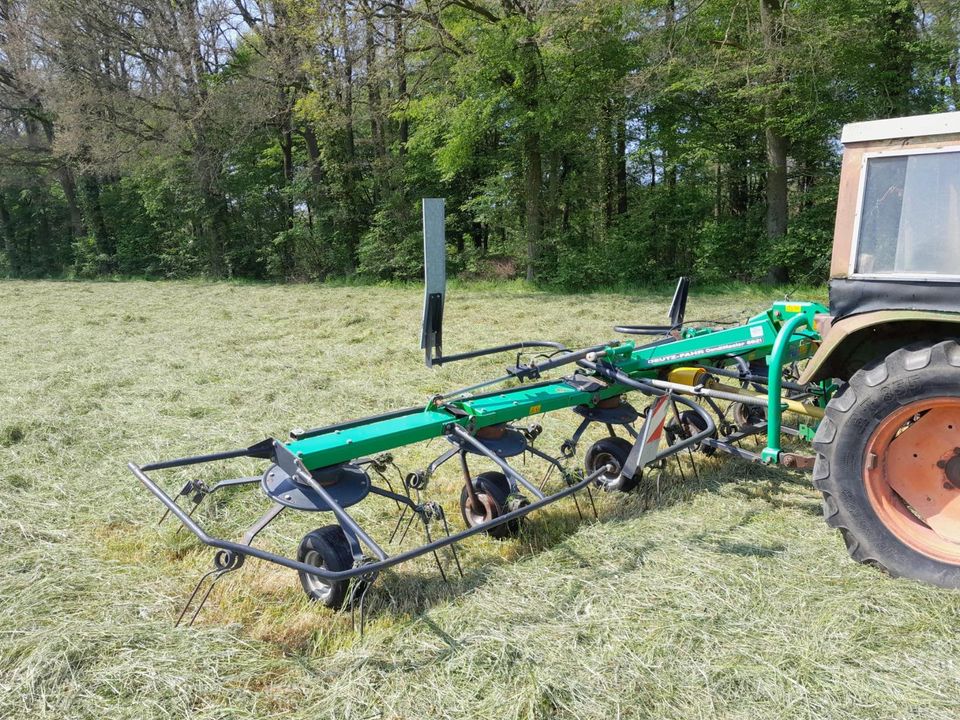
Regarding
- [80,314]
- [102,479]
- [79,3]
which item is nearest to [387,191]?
[79,3]

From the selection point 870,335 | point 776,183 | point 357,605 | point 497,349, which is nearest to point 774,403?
point 870,335

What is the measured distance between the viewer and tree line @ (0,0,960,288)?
45.9 ft

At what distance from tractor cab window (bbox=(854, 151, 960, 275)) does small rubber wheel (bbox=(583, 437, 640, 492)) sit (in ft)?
5.39

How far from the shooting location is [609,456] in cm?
420

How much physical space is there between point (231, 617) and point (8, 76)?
92.9 feet

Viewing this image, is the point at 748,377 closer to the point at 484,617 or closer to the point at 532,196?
the point at 484,617

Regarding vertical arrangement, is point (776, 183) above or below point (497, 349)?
above

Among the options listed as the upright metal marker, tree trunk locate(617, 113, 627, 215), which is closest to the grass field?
the upright metal marker

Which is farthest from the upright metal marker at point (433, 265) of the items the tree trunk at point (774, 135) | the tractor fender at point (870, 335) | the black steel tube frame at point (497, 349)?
the tree trunk at point (774, 135)

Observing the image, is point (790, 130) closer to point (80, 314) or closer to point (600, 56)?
point (600, 56)

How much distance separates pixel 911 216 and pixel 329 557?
267cm

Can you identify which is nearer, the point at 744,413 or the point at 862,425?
the point at 862,425

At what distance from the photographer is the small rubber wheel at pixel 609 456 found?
4137mm

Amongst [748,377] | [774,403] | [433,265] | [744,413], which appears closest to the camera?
[774,403]
